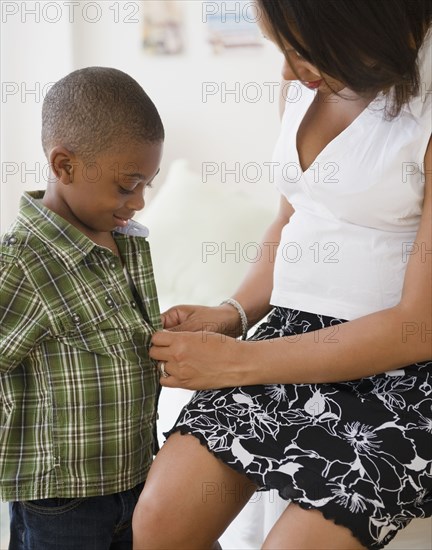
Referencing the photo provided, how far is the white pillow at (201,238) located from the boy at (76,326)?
1.22 m

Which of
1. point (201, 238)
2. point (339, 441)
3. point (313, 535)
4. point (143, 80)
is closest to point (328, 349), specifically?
point (339, 441)

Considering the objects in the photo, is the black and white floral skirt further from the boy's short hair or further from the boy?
the boy's short hair

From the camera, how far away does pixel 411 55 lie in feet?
4.00

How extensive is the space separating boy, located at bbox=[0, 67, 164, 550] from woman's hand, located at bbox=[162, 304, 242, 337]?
0.18 metres

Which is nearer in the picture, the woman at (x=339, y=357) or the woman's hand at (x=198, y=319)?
the woman at (x=339, y=357)

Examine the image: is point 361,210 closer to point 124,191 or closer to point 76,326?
point 124,191

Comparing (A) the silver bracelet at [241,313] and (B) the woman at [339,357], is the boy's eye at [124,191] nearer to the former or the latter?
(B) the woman at [339,357]

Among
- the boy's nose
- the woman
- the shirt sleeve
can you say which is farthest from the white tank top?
the shirt sleeve

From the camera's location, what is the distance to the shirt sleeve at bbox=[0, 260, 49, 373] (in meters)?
1.17

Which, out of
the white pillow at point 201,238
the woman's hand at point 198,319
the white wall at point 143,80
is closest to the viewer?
the woman's hand at point 198,319

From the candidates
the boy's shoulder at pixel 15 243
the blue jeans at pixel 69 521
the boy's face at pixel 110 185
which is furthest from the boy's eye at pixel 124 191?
the blue jeans at pixel 69 521

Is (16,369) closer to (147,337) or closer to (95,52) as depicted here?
(147,337)

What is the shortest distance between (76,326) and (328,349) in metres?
0.37

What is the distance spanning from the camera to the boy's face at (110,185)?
1.23m
